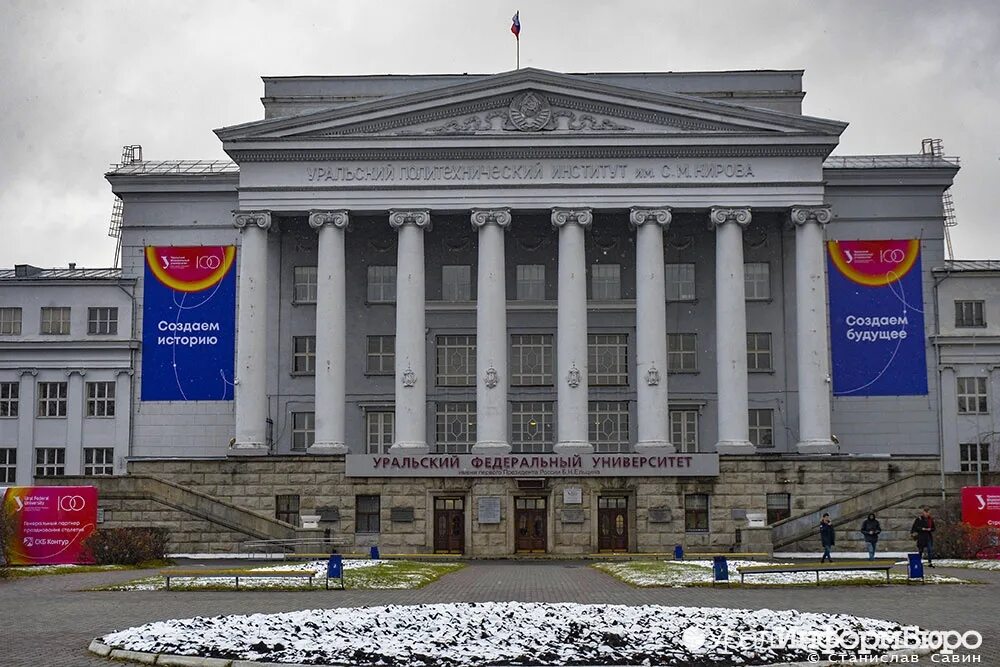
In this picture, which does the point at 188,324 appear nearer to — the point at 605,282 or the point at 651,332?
the point at 605,282

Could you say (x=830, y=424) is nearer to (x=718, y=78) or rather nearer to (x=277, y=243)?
(x=718, y=78)

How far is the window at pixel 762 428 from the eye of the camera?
2662 inches

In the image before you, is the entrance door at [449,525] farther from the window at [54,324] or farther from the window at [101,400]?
the window at [54,324]

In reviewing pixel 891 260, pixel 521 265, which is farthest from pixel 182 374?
pixel 891 260

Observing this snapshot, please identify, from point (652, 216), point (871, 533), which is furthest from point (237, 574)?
point (652, 216)

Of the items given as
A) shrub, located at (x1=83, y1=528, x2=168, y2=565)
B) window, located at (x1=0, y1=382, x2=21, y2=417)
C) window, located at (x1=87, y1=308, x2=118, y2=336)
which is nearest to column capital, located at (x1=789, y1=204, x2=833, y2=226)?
shrub, located at (x1=83, y1=528, x2=168, y2=565)

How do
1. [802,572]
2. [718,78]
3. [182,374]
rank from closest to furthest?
1. [802,572]
2. [182,374]
3. [718,78]

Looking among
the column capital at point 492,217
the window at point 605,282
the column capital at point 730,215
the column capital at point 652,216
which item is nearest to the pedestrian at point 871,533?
the column capital at point 730,215

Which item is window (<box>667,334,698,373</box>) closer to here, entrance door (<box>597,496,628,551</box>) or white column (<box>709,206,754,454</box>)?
white column (<box>709,206,754,454</box>)

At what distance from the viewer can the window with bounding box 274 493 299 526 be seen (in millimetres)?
61281

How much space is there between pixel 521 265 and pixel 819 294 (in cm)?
1594

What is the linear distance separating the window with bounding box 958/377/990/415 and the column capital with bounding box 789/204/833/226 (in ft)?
47.3

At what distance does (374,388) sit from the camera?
2682 inches

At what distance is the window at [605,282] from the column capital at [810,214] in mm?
9979
